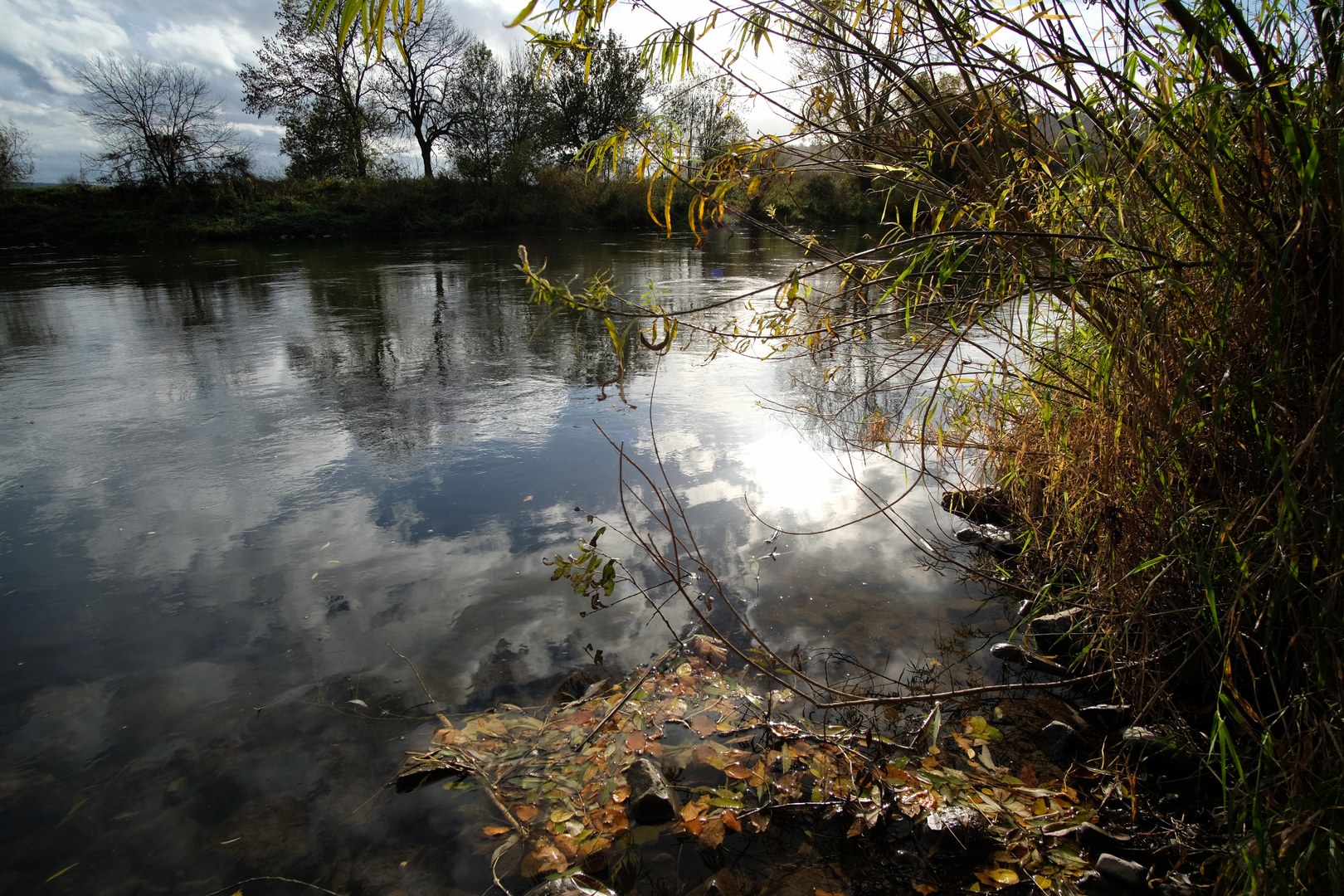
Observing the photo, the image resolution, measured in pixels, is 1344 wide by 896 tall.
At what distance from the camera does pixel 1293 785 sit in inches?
63.0

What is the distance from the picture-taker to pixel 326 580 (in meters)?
3.57

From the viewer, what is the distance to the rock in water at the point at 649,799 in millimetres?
2275

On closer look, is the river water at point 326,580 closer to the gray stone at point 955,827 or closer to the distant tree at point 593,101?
the gray stone at point 955,827

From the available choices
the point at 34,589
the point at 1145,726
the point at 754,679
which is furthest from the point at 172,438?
the point at 1145,726

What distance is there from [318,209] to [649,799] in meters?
34.4

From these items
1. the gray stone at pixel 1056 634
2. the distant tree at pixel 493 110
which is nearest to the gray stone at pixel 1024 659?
the gray stone at pixel 1056 634

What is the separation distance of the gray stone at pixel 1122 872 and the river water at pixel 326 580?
1098 millimetres

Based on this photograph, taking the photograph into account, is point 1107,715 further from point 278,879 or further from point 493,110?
point 493,110

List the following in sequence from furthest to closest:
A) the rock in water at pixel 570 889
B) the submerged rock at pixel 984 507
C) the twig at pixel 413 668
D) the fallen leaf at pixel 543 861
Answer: the submerged rock at pixel 984 507, the twig at pixel 413 668, the fallen leaf at pixel 543 861, the rock in water at pixel 570 889

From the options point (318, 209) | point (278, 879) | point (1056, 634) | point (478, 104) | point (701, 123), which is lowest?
point (278, 879)

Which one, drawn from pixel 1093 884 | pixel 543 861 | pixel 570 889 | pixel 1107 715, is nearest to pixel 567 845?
pixel 543 861

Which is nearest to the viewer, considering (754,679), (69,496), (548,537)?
(754,679)

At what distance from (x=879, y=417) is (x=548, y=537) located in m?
2.26

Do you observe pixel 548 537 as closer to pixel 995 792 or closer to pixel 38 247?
pixel 995 792
